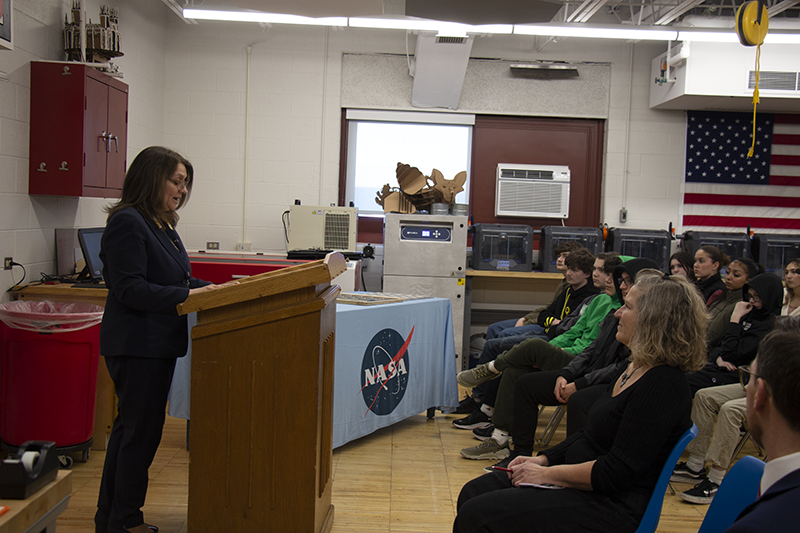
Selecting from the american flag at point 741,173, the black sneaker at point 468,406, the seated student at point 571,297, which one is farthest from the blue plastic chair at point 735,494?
the american flag at point 741,173

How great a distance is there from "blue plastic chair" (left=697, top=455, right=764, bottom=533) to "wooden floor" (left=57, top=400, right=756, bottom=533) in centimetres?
120

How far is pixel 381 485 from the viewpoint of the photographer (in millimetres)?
2900

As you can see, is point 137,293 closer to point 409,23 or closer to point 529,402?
point 529,402

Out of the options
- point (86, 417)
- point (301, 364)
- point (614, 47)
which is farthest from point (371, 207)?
point (301, 364)

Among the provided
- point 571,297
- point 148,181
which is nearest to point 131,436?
point 148,181

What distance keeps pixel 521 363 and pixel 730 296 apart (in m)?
1.42

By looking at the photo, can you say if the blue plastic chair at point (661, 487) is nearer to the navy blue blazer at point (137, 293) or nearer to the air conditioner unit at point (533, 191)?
the navy blue blazer at point (137, 293)

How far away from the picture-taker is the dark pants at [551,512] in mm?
1599

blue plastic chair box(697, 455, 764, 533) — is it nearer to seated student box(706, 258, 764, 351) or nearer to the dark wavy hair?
the dark wavy hair

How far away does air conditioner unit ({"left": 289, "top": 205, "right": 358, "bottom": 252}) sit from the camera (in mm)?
5105

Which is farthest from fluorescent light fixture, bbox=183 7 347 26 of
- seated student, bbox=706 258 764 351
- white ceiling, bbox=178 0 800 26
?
seated student, bbox=706 258 764 351

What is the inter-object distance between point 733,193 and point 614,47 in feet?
6.36

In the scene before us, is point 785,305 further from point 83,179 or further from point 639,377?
point 83,179

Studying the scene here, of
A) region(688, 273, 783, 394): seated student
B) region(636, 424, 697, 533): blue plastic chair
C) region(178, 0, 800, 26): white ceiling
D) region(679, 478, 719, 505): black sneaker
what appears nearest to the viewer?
region(636, 424, 697, 533): blue plastic chair
